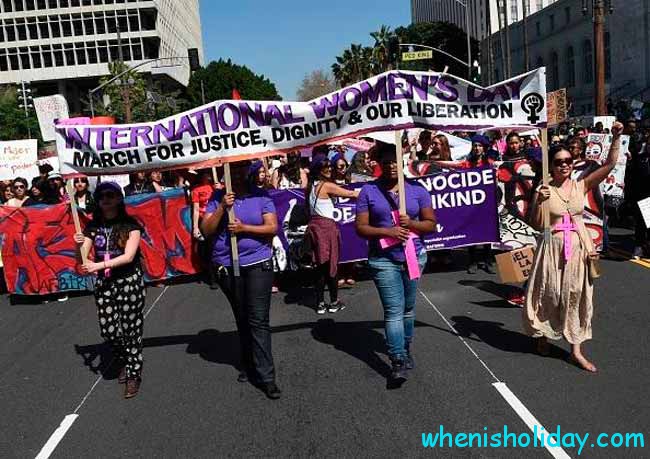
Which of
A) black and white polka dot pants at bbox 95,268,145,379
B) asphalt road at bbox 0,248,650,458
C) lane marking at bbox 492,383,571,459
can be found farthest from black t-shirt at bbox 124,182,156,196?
lane marking at bbox 492,383,571,459

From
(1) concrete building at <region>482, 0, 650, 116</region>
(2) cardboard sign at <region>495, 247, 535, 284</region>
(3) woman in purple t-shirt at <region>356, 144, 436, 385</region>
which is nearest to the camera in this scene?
(3) woman in purple t-shirt at <region>356, 144, 436, 385</region>

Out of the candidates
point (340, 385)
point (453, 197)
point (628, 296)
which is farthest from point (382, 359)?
point (453, 197)

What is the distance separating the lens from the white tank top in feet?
23.3

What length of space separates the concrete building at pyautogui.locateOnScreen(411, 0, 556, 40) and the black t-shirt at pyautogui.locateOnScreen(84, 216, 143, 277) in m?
38.7

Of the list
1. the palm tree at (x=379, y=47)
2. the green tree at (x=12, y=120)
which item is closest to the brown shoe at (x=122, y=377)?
the green tree at (x=12, y=120)

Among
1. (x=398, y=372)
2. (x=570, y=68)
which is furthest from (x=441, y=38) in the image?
(x=398, y=372)

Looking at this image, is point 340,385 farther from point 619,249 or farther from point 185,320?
point 619,249

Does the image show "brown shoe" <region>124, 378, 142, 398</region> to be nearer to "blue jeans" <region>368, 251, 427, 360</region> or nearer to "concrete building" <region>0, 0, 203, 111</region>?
"blue jeans" <region>368, 251, 427, 360</region>

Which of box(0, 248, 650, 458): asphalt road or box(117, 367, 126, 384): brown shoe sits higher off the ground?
box(117, 367, 126, 384): brown shoe

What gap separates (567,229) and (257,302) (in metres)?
2.44

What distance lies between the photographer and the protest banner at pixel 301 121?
4961mm

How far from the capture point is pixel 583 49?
60188mm

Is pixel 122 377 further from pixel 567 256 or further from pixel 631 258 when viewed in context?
pixel 631 258

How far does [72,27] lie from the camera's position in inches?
2908
